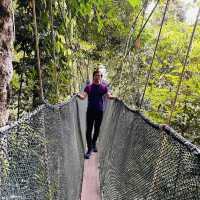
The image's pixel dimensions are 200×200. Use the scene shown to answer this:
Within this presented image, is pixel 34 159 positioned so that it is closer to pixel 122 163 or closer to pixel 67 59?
pixel 122 163

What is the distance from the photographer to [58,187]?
1.74 meters

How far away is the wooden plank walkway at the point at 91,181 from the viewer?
318 centimetres

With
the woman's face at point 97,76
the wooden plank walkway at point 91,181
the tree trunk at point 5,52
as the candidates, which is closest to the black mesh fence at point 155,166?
the tree trunk at point 5,52

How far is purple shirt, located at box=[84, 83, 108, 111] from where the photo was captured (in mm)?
3684

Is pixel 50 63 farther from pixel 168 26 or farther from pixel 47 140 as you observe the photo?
pixel 168 26

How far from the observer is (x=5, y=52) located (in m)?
2.00

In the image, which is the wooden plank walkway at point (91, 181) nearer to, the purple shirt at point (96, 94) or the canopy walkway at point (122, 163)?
the purple shirt at point (96, 94)

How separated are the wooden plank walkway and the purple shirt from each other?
64cm

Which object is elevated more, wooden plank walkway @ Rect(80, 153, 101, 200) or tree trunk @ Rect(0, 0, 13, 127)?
tree trunk @ Rect(0, 0, 13, 127)

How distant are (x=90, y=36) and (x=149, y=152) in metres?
6.31

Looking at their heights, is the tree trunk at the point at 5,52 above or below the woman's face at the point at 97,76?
above

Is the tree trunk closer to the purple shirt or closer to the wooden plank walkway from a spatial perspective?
the wooden plank walkway

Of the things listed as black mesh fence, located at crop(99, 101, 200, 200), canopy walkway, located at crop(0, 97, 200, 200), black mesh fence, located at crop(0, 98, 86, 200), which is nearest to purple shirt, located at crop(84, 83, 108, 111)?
black mesh fence, located at crop(99, 101, 200, 200)

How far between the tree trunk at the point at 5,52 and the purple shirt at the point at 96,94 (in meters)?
1.70
